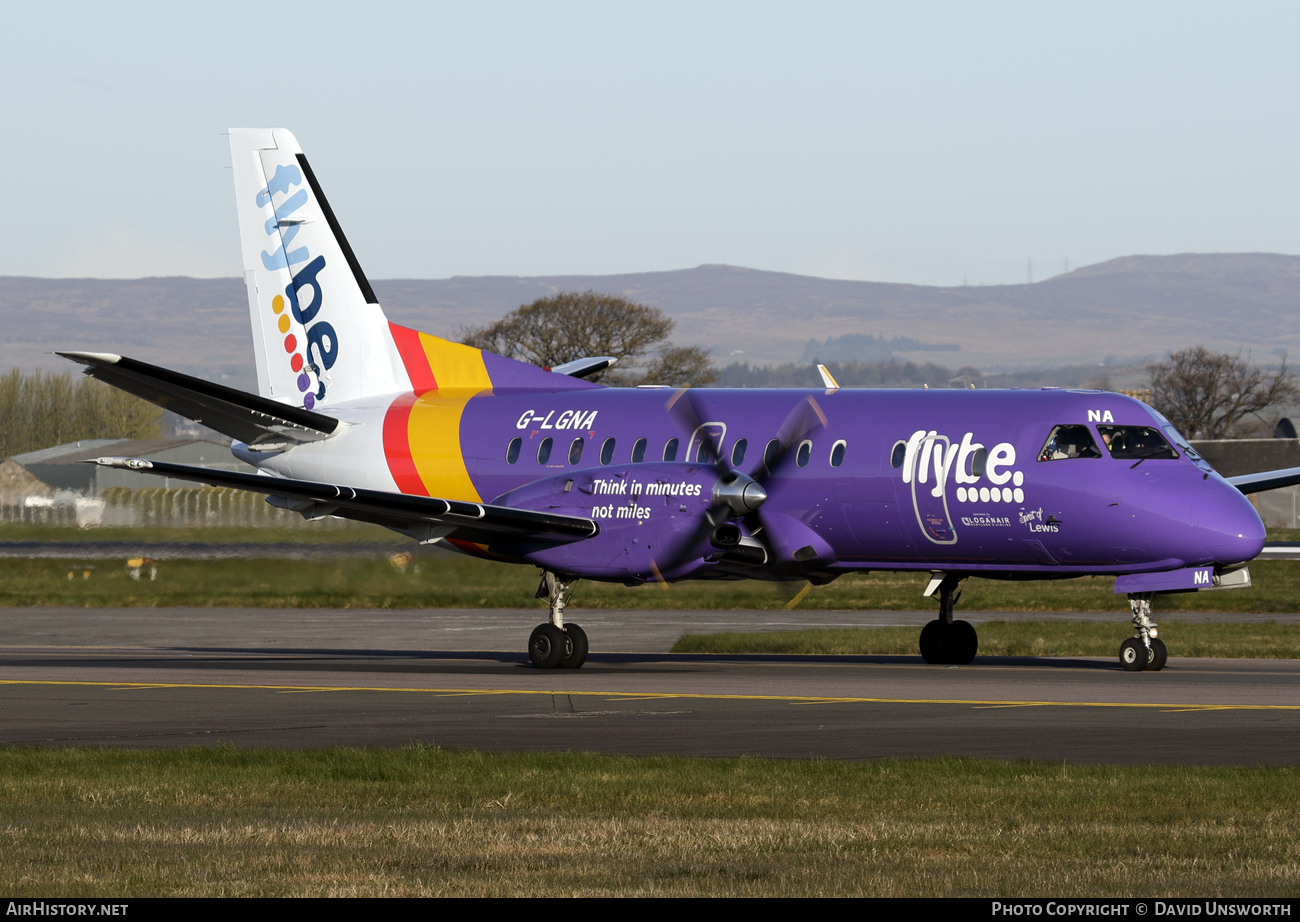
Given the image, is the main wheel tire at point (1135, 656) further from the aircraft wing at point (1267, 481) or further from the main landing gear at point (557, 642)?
the main landing gear at point (557, 642)

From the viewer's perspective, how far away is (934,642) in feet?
87.2

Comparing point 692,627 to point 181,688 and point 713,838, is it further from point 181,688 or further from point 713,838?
point 713,838

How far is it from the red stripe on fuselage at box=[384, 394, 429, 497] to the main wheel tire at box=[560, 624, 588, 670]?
4490 millimetres

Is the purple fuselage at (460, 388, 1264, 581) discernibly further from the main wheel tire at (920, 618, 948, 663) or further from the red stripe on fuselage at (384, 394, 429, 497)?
the red stripe on fuselage at (384, 394, 429, 497)

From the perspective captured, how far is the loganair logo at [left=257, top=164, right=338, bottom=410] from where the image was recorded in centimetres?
3098

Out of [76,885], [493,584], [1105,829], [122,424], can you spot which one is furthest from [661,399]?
Answer: [122,424]

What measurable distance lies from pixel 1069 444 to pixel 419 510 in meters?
9.47

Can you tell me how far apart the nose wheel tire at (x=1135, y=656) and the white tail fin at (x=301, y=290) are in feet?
44.6

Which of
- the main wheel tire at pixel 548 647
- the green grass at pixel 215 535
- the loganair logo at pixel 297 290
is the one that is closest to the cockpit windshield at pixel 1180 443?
the main wheel tire at pixel 548 647

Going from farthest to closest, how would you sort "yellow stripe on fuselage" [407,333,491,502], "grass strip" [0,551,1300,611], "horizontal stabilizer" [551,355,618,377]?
"grass strip" [0,551,1300,611] → "horizontal stabilizer" [551,355,618,377] → "yellow stripe on fuselage" [407,333,491,502]

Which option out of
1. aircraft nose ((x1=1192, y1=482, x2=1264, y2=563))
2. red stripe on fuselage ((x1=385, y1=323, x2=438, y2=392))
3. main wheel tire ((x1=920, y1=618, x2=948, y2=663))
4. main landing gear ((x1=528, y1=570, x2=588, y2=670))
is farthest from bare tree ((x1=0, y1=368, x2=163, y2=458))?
aircraft nose ((x1=1192, y1=482, x2=1264, y2=563))

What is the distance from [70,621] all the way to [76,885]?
30260 mm

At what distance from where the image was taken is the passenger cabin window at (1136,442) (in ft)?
78.0
